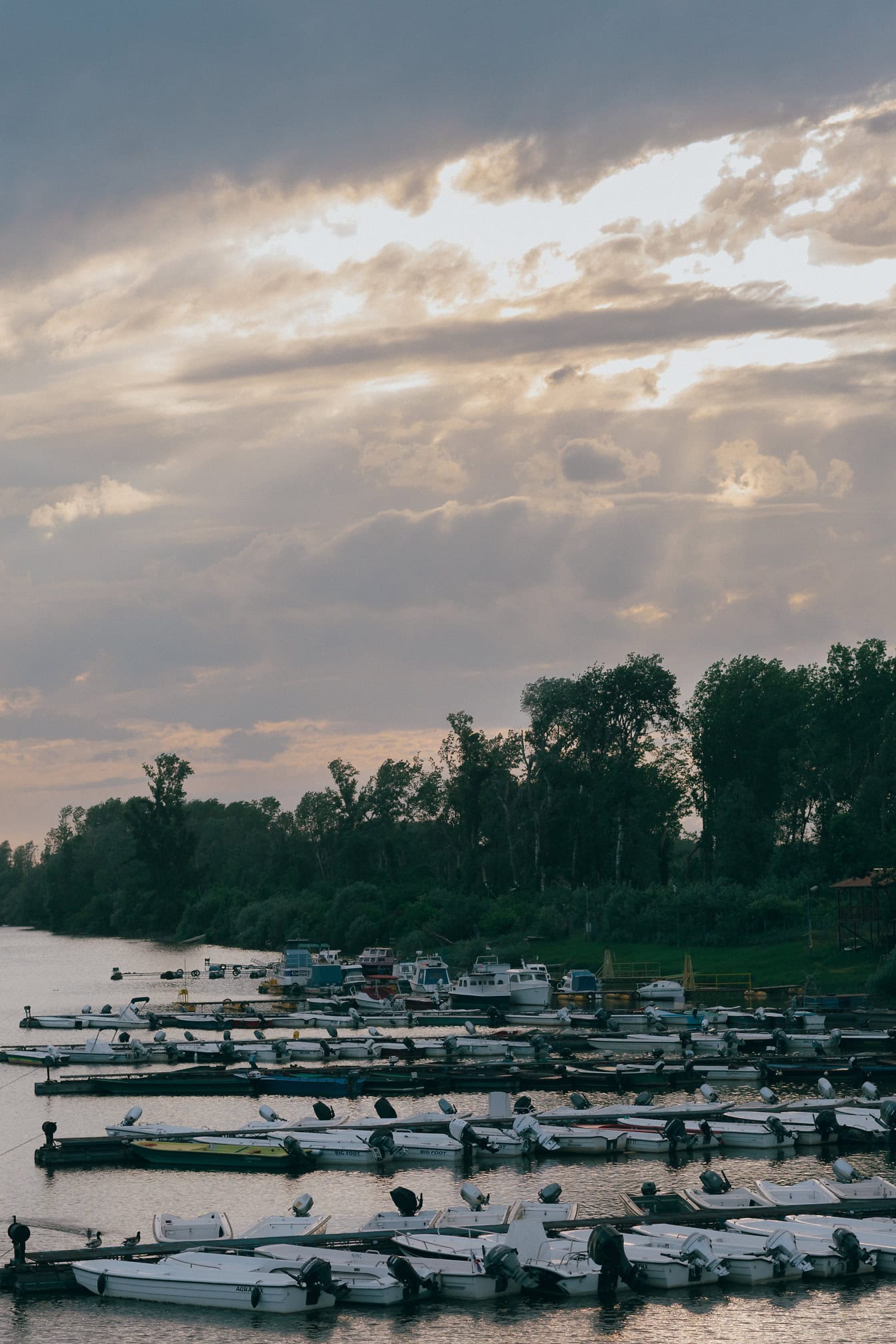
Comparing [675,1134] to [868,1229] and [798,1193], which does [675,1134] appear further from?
[868,1229]

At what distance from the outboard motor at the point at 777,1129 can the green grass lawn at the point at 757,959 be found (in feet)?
151

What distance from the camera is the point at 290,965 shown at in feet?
477

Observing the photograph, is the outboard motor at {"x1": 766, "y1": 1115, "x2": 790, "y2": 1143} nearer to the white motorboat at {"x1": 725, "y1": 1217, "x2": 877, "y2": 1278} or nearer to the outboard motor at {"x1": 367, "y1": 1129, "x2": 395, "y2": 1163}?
the outboard motor at {"x1": 367, "y1": 1129, "x2": 395, "y2": 1163}

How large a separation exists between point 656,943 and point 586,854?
38.8 meters

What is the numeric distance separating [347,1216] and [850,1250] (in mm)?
18752

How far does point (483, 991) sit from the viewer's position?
118375 millimetres

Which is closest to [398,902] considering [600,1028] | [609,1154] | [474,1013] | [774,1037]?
[474,1013]

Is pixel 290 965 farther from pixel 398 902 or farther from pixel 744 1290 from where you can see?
pixel 744 1290

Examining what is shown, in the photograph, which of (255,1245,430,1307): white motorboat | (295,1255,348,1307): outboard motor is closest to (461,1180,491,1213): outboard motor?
(255,1245,430,1307): white motorboat

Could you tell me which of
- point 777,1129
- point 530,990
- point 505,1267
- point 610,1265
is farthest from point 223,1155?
point 530,990

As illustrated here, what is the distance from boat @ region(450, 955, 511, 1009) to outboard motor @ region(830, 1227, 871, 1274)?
72.7 metres

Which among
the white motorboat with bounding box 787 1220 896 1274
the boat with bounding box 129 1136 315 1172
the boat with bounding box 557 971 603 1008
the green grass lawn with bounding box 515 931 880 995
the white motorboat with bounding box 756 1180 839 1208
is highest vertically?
the green grass lawn with bounding box 515 931 880 995

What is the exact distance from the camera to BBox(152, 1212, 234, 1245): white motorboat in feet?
159

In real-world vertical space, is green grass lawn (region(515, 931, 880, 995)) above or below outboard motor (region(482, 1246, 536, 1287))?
above
